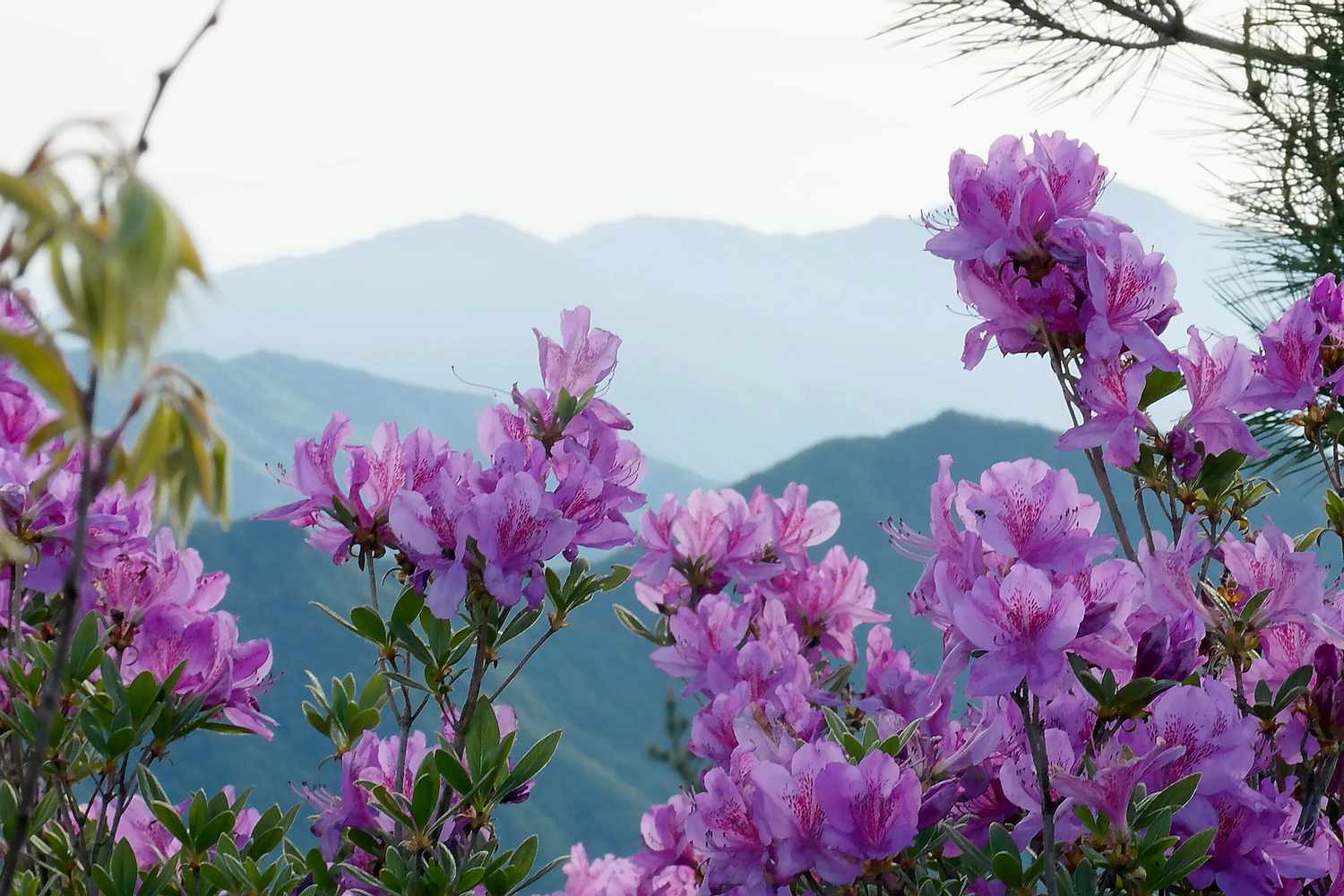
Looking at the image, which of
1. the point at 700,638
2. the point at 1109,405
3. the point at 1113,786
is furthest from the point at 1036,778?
the point at 700,638

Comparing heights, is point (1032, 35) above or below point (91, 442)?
above

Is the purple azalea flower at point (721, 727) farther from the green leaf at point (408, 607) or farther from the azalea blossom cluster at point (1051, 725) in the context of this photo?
the green leaf at point (408, 607)

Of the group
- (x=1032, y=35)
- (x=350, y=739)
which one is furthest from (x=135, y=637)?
(x=1032, y=35)

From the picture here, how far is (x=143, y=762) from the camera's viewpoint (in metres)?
1.24

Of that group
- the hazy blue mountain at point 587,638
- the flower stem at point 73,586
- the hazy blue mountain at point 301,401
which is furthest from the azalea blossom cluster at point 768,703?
the hazy blue mountain at point 301,401

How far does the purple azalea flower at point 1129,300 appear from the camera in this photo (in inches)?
43.7

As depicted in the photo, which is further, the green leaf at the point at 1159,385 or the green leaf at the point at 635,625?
the green leaf at the point at 635,625

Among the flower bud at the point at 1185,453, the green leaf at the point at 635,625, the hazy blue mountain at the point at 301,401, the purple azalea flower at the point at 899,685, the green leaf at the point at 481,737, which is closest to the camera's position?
the green leaf at the point at 481,737

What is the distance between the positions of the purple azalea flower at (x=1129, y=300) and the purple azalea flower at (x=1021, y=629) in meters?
0.25

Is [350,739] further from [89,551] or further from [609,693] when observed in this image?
[609,693]

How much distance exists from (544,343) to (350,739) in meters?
0.46

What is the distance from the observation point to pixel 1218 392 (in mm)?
1233

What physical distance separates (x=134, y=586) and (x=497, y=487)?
46cm

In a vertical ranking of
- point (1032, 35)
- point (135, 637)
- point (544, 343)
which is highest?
point (1032, 35)
